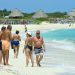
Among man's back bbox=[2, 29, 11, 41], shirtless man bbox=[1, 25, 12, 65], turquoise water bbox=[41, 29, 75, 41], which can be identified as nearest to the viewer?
shirtless man bbox=[1, 25, 12, 65]

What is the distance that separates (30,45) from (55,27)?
63047 mm

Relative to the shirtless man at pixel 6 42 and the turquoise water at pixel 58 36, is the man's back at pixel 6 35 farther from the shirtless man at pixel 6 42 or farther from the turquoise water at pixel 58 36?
the turquoise water at pixel 58 36

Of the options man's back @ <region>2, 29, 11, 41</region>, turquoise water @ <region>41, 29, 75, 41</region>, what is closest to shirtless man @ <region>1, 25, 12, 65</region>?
man's back @ <region>2, 29, 11, 41</region>

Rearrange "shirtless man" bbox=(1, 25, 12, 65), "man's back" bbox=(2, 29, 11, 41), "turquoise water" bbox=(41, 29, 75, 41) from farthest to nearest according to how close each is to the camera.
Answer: "turquoise water" bbox=(41, 29, 75, 41)
"man's back" bbox=(2, 29, 11, 41)
"shirtless man" bbox=(1, 25, 12, 65)

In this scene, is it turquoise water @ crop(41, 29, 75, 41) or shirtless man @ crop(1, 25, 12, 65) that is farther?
turquoise water @ crop(41, 29, 75, 41)

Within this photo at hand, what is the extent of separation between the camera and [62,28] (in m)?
74.9

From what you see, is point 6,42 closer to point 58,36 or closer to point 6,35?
point 6,35

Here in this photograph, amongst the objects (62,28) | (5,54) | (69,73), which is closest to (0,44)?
(5,54)

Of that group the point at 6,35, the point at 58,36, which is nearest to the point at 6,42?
the point at 6,35

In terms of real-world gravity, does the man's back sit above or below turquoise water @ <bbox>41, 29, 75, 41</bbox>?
above

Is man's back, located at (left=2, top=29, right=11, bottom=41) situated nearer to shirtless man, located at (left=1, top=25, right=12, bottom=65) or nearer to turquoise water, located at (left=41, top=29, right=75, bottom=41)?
shirtless man, located at (left=1, top=25, right=12, bottom=65)

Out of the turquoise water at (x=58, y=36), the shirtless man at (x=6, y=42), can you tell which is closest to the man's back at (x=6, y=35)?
the shirtless man at (x=6, y=42)

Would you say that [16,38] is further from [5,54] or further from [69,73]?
[69,73]

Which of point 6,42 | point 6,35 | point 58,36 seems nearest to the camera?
point 6,42
